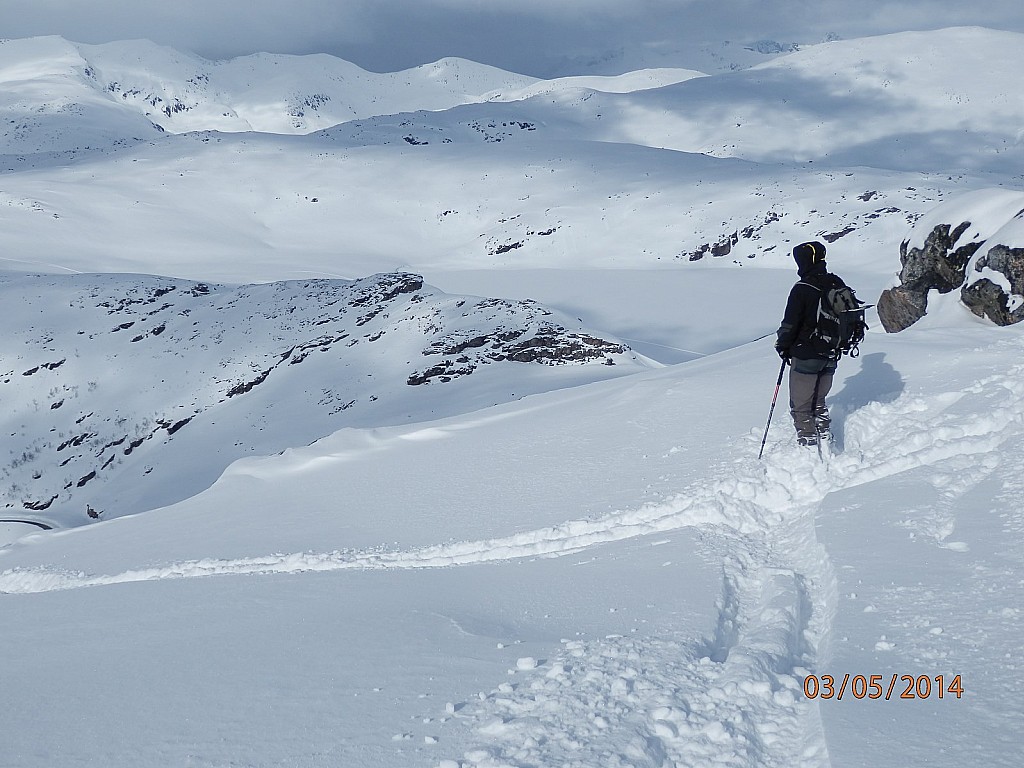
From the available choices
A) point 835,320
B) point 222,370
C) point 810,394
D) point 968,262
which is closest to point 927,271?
point 968,262

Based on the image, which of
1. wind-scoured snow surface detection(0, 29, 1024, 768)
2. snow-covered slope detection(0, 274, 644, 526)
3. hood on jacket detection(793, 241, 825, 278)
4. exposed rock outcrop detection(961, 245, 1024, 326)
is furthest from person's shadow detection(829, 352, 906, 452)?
snow-covered slope detection(0, 274, 644, 526)

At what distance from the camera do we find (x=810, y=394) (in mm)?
7340

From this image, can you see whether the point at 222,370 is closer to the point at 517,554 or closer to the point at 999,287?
the point at 517,554

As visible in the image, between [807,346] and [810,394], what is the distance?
1.54ft

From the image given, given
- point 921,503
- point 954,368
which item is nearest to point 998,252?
point 954,368

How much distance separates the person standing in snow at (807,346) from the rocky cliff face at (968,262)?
188 inches

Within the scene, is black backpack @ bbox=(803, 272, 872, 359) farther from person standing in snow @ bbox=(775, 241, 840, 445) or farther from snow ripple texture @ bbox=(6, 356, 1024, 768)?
snow ripple texture @ bbox=(6, 356, 1024, 768)

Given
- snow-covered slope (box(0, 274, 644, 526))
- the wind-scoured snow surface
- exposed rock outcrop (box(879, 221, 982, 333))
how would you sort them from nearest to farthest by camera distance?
1. the wind-scoured snow surface
2. exposed rock outcrop (box(879, 221, 982, 333))
3. snow-covered slope (box(0, 274, 644, 526))

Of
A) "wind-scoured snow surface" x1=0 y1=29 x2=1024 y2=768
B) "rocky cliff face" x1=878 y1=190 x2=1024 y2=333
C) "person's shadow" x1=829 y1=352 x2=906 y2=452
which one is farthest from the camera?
"rocky cliff face" x1=878 y1=190 x2=1024 y2=333

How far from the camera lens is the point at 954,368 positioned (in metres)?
8.66

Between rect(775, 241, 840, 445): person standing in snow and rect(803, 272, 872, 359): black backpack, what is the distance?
21 millimetres

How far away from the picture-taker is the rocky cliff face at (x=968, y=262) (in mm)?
10336

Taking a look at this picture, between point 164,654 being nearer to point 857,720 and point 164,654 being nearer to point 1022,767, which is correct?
point 857,720
